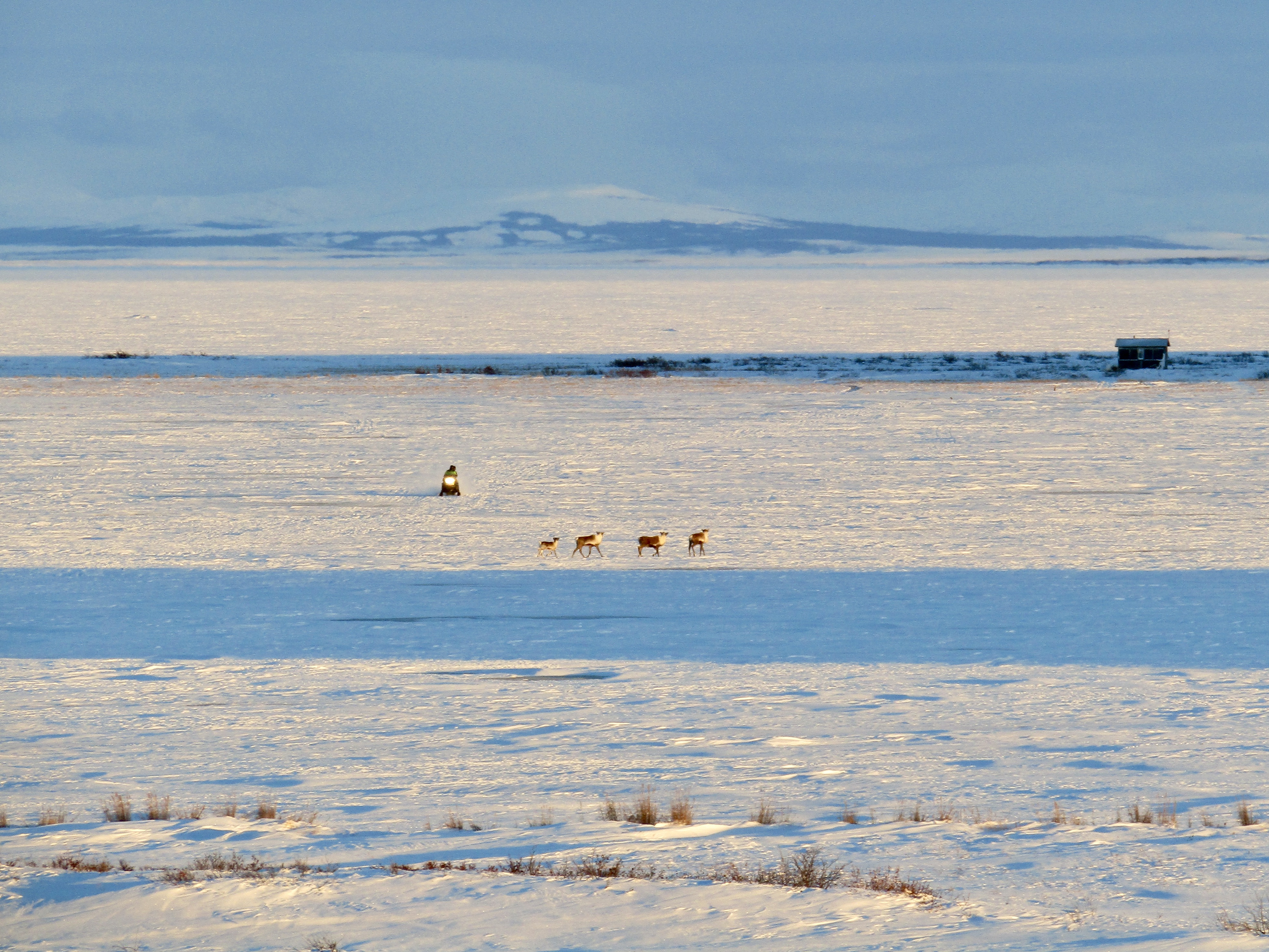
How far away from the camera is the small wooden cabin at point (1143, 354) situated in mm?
31141

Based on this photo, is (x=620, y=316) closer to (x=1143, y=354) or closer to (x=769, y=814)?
(x=1143, y=354)

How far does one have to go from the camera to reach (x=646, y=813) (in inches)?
247

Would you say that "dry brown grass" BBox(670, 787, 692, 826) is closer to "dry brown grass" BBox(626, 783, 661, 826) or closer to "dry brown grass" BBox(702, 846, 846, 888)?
"dry brown grass" BBox(626, 783, 661, 826)

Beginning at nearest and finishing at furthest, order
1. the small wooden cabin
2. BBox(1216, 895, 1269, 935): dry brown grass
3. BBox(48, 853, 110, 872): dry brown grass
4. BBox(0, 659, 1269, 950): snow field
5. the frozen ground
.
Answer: BBox(1216, 895, 1269, 935): dry brown grass → BBox(0, 659, 1269, 950): snow field → the frozen ground → BBox(48, 853, 110, 872): dry brown grass → the small wooden cabin

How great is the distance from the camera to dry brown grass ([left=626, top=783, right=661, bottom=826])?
627 cm

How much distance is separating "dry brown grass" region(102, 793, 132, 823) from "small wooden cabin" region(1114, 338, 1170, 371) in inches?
1068

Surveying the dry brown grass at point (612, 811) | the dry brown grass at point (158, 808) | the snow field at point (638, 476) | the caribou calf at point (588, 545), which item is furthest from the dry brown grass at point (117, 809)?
the caribou calf at point (588, 545)

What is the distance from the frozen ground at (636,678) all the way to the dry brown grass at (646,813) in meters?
0.08

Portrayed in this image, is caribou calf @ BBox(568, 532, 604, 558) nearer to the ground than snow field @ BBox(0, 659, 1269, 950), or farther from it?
farther from it

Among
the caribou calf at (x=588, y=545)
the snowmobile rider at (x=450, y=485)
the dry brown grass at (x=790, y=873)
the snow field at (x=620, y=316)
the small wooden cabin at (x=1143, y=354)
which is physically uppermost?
the snow field at (x=620, y=316)

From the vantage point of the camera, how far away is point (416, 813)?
650 cm

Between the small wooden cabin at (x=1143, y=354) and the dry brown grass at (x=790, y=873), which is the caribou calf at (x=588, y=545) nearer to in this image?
the dry brown grass at (x=790, y=873)

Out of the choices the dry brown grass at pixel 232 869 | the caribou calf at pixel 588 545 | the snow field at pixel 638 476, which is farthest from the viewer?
the snow field at pixel 638 476

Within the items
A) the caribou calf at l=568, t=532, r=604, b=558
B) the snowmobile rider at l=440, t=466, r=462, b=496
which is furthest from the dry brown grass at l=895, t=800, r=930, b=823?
the snowmobile rider at l=440, t=466, r=462, b=496
